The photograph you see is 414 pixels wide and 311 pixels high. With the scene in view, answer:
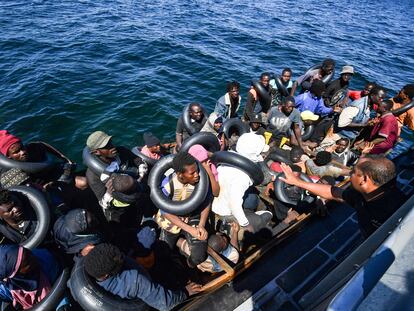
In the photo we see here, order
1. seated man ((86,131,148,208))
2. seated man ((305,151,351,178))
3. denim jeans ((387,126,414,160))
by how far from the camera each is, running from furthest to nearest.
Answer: denim jeans ((387,126,414,160))
seated man ((305,151,351,178))
seated man ((86,131,148,208))

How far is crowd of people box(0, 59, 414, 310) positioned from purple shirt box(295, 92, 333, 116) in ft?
4.18

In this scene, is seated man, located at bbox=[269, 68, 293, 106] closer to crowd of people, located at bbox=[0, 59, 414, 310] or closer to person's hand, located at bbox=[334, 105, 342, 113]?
person's hand, located at bbox=[334, 105, 342, 113]

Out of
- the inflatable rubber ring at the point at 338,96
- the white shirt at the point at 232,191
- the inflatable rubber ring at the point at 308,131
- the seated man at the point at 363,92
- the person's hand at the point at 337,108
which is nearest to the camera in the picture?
the white shirt at the point at 232,191

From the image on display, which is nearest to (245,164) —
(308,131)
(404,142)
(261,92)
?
(261,92)

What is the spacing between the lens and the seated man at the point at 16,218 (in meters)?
3.62

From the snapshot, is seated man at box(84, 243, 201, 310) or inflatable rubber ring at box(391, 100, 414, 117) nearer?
seated man at box(84, 243, 201, 310)

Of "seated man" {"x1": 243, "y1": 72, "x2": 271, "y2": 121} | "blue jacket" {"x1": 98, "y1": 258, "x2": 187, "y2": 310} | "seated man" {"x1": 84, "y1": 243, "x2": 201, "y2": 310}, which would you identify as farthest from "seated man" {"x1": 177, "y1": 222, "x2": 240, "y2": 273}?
"seated man" {"x1": 243, "y1": 72, "x2": 271, "y2": 121}

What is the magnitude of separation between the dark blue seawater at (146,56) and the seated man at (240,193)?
5.96m

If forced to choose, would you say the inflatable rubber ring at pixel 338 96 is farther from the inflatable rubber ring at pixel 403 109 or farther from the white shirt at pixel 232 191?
the white shirt at pixel 232 191

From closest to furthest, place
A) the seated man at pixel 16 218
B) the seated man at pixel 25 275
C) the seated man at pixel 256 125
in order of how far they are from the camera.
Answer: the seated man at pixel 25 275
the seated man at pixel 16 218
the seated man at pixel 256 125

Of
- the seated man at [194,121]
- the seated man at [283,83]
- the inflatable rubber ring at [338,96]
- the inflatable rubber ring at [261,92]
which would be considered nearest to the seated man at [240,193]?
the seated man at [194,121]

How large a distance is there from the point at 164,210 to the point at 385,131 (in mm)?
6163

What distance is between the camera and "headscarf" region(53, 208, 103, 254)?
3.62m

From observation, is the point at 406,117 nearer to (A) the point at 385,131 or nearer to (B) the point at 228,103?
(A) the point at 385,131
